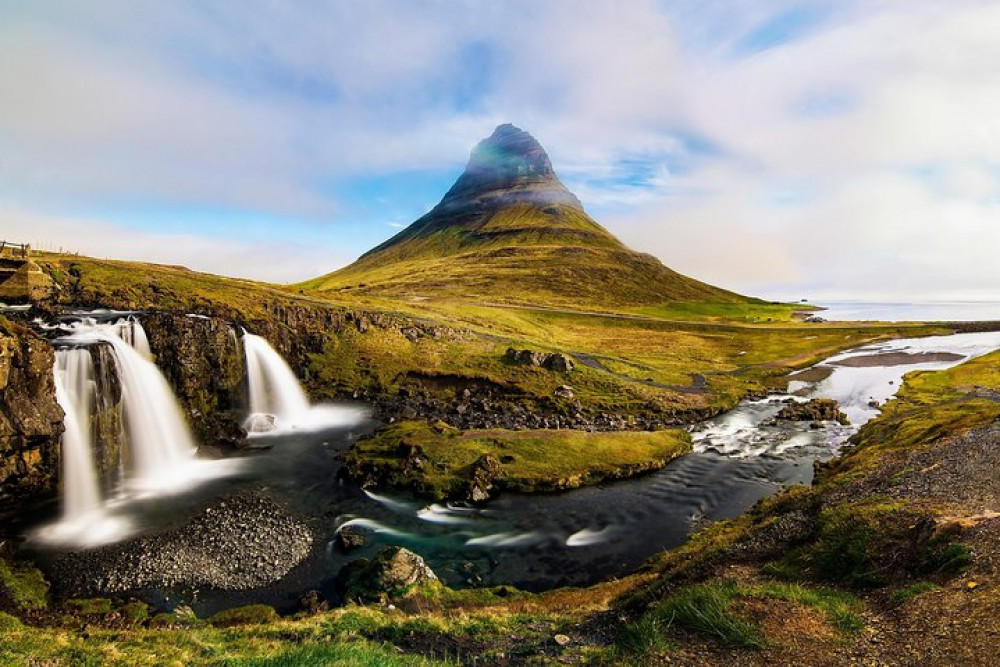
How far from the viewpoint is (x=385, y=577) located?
2514cm

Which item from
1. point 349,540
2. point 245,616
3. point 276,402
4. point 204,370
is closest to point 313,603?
point 245,616

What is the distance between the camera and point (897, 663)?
480 inches

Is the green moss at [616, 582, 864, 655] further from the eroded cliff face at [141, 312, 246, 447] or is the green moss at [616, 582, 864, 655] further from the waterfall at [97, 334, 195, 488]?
the eroded cliff face at [141, 312, 246, 447]

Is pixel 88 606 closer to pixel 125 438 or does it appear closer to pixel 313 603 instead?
pixel 313 603

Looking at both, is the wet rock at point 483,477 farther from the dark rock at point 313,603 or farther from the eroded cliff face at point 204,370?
the eroded cliff face at point 204,370

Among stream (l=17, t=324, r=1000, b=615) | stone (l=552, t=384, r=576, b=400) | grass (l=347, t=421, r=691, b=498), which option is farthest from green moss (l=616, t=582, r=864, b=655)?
stone (l=552, t=384, r=576, b=400)

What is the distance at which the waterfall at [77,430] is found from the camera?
3441 cm

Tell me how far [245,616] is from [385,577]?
264 inches

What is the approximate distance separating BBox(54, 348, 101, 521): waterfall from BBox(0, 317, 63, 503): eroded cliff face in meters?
0.90

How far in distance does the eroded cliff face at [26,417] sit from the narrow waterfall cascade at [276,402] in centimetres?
1956

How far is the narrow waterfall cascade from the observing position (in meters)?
56.2

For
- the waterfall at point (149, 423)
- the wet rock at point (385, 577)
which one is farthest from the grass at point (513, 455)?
the waterfall at point (149, 423)

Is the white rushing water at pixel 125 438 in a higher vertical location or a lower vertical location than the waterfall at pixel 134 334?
lower

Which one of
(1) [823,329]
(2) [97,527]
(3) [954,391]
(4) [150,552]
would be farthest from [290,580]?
(1) [823,329]
